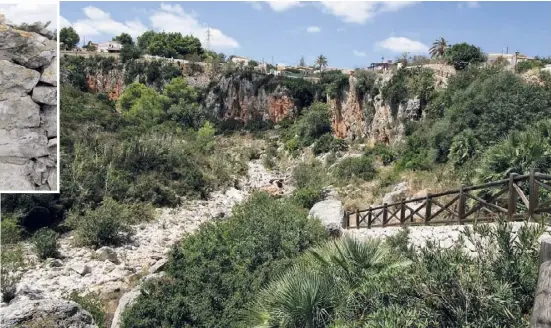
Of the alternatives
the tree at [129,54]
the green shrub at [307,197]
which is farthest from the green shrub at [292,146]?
the tree at [129,54]

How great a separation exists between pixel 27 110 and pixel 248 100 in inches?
1656

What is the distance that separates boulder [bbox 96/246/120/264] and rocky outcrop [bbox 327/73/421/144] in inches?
662

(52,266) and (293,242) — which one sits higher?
(293,242)

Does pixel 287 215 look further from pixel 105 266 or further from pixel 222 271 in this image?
pixel 105 266

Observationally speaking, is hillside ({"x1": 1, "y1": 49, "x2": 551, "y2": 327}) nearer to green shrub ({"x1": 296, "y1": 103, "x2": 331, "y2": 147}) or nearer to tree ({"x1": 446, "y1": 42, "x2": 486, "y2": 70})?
green shrub ({"x1": 296, "y1": 103, "x2": 331, "y2": 147})

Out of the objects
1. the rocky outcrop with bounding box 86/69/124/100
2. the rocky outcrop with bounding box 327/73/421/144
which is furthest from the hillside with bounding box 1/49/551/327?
the rocky outcrop with bounding box 86/69/124/100

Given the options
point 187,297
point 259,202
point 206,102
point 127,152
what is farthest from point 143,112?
point 187,297

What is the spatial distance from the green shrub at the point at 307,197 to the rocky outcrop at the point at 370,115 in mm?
7844

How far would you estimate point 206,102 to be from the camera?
48469mm

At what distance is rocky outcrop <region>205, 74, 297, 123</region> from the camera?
43.4 meters

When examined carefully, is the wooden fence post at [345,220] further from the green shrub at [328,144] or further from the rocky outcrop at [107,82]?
the rocky outcrop at [107,82]

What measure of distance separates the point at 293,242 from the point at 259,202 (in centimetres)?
617

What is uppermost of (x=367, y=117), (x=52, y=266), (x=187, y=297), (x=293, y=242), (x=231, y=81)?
(x=231, y=81)

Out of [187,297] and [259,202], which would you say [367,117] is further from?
[187,297]
